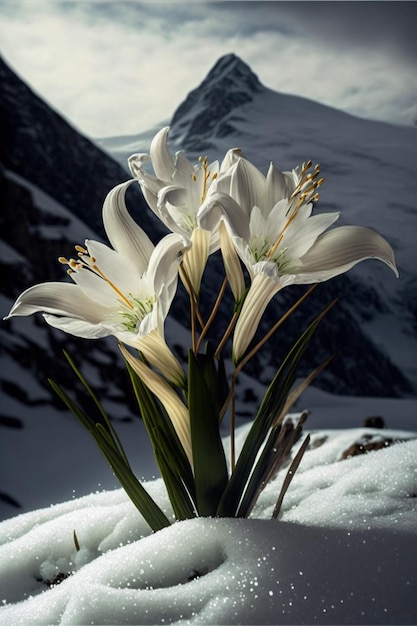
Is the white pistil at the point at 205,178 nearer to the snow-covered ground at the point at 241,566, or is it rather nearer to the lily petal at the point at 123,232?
the lily petal at the point at 123,232

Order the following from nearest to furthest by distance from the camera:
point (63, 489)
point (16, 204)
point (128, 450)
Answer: point (63, 489), point (128, 450), point (16, 204)

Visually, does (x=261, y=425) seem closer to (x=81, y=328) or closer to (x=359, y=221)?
(x=81, y=328)

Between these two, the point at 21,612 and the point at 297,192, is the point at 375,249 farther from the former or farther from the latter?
the point at 21,612

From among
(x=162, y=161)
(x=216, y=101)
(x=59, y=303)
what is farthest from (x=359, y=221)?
(x=59, y=303)

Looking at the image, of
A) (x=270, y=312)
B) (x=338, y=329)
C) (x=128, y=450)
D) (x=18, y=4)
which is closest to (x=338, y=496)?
(x=128, y=450)

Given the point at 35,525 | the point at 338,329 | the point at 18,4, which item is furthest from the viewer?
the point at 338,329

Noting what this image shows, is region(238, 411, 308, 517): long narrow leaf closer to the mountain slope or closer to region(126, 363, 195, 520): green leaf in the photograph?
region(126, 363, 195, 520): green leaf

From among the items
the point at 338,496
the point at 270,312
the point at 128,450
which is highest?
the point at 270,312
